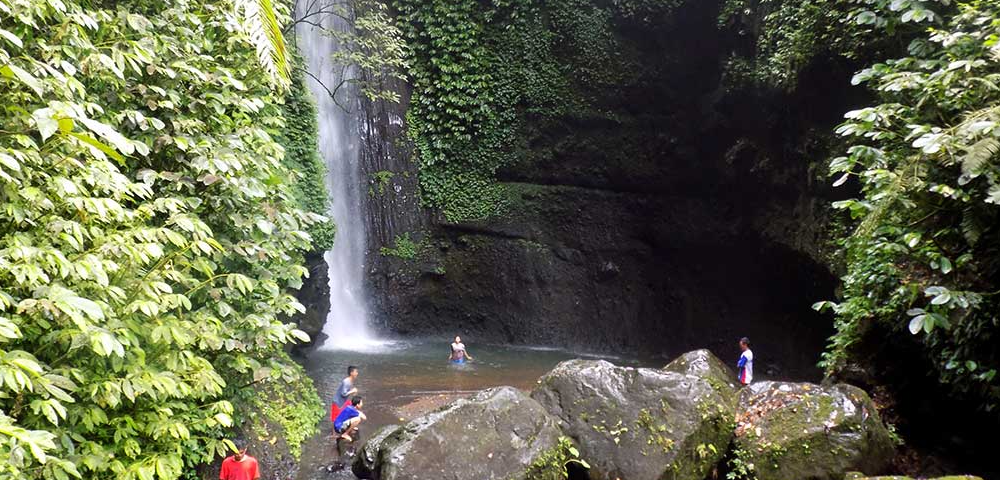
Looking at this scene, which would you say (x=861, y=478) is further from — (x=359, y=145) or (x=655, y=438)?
(x=359, y=145)

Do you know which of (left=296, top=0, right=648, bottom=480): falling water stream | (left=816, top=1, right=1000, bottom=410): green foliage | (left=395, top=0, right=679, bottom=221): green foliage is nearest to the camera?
(left=816, top=1, right=1000, bottom=410): green foliage

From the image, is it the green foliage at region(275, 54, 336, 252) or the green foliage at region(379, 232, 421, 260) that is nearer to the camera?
the green foliage at region(275, 54, 336, 252)

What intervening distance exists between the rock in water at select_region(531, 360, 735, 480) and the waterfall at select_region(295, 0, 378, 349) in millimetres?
8920

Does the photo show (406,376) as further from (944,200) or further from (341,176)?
(944,200)

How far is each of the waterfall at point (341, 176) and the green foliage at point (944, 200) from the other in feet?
36.7

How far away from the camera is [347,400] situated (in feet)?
24.5

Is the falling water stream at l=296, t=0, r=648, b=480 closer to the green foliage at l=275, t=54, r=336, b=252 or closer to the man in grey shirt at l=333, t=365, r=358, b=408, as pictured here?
the man in grey shirt at l=333, t=365, r=358, b=408

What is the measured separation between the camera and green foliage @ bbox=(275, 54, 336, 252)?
39.0ft

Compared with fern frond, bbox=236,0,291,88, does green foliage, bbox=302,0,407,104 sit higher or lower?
higher

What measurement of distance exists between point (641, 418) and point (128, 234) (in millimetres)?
4774

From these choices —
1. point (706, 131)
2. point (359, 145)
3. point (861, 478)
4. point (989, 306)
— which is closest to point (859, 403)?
point (861, 478)

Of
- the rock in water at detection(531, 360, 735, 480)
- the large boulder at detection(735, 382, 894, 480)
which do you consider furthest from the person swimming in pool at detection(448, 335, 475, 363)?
the large boulder at detection(735, 382, 894, 480)

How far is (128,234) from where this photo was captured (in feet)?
11.9

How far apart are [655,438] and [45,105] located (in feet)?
18.5
